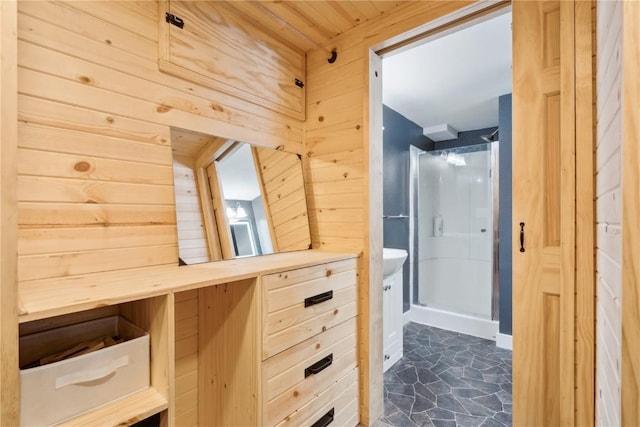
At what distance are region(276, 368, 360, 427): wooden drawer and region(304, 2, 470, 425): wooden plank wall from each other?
0.25ft

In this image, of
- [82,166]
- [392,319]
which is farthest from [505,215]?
[82,166]

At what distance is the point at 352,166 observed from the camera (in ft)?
5.74

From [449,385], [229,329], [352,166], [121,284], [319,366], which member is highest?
[352,166]

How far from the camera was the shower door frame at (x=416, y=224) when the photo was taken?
2.98 meters

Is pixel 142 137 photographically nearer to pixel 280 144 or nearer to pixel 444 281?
pixel 280 144

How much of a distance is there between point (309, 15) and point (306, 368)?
181cm

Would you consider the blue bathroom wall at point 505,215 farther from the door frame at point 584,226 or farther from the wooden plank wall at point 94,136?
the wooden plank wall at point 94,136

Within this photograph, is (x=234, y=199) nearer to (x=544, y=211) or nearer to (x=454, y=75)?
(x=544, y=211)

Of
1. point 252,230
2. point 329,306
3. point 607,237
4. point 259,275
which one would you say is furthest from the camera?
point 252,230

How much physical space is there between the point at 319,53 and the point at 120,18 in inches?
42.9

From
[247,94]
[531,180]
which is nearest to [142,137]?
[247,94]

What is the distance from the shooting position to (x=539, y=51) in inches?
48.9

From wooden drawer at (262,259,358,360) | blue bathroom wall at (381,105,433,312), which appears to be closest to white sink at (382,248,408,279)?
wooden drawer at (262,259,358,360)

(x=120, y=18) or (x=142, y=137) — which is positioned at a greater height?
(x=120, y=18)
